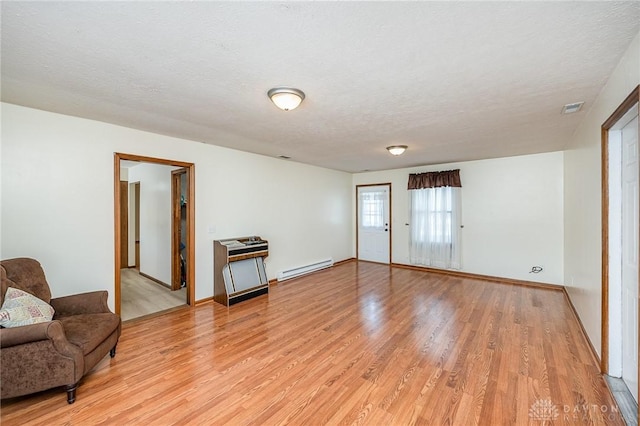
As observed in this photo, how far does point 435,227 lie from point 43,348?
603cm

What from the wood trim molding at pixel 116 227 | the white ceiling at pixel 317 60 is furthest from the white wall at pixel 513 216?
the wood trim molding at pixel 116 227

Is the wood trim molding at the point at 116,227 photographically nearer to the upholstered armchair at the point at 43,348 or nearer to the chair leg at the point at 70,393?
the upholstered armchair at the point at 43,348

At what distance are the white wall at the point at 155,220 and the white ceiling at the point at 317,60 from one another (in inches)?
79.8

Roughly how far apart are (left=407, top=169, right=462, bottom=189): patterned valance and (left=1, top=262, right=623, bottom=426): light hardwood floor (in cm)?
259

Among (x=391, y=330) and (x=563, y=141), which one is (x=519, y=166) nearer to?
(x=563, y=141)

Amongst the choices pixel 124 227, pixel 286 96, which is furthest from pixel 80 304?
pixel 124 227

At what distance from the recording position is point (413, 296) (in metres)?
4.25

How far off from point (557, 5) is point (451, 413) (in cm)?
250

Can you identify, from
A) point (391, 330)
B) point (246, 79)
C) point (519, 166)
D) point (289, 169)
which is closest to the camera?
point (246, 79)

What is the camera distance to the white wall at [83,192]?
2.57 m

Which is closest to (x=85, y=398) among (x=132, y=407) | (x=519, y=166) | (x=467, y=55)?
(x=132, y=407)

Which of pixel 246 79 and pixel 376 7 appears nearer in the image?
pixel 376 7

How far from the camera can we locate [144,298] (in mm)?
4219

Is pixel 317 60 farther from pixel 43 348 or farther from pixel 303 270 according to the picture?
pixel 303 270
